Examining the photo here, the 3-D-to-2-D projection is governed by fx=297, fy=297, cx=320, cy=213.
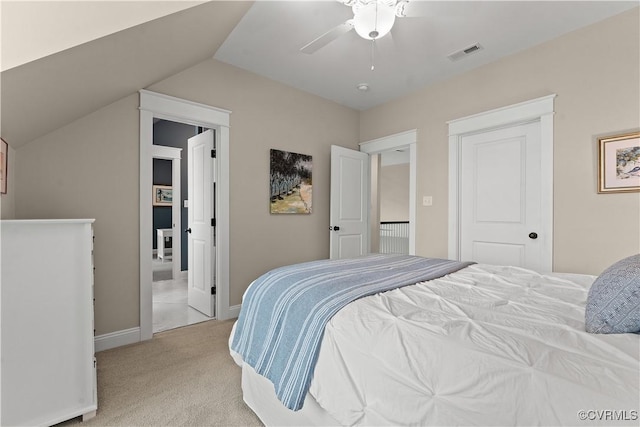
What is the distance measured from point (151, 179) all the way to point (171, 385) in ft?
5.70

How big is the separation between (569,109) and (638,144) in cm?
57

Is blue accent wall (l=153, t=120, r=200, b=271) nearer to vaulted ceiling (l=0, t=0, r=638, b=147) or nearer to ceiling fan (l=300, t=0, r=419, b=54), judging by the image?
vaulted ceiling (l=0, t=0, r=638, b=147)

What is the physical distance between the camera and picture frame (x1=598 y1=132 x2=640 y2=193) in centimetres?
230

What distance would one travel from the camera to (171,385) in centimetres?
194

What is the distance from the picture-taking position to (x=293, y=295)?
4.56 ft

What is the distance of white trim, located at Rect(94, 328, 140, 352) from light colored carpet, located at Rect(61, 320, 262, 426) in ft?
0.21

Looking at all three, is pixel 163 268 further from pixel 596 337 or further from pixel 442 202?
pixel 596 337

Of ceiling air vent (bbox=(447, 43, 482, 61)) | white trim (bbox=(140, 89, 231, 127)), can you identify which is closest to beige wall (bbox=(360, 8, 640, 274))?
ceiling air vent (bbox=(447, 43, 482, 61))

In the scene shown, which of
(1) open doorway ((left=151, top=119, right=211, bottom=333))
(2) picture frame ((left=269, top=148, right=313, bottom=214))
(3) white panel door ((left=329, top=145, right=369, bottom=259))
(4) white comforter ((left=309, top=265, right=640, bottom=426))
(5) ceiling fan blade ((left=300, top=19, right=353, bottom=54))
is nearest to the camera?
(4) white comforter ((left=309, top=265, right=640, bottom=426))

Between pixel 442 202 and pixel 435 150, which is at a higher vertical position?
pixel 435 150

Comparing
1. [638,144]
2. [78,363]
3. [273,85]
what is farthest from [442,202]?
→ [78,363]

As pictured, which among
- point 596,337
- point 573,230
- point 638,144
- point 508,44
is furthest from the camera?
point 508,44

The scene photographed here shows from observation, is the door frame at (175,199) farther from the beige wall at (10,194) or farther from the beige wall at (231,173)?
the beige wall at (10,194)

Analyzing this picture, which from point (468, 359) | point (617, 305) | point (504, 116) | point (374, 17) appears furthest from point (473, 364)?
point (504, 116)
